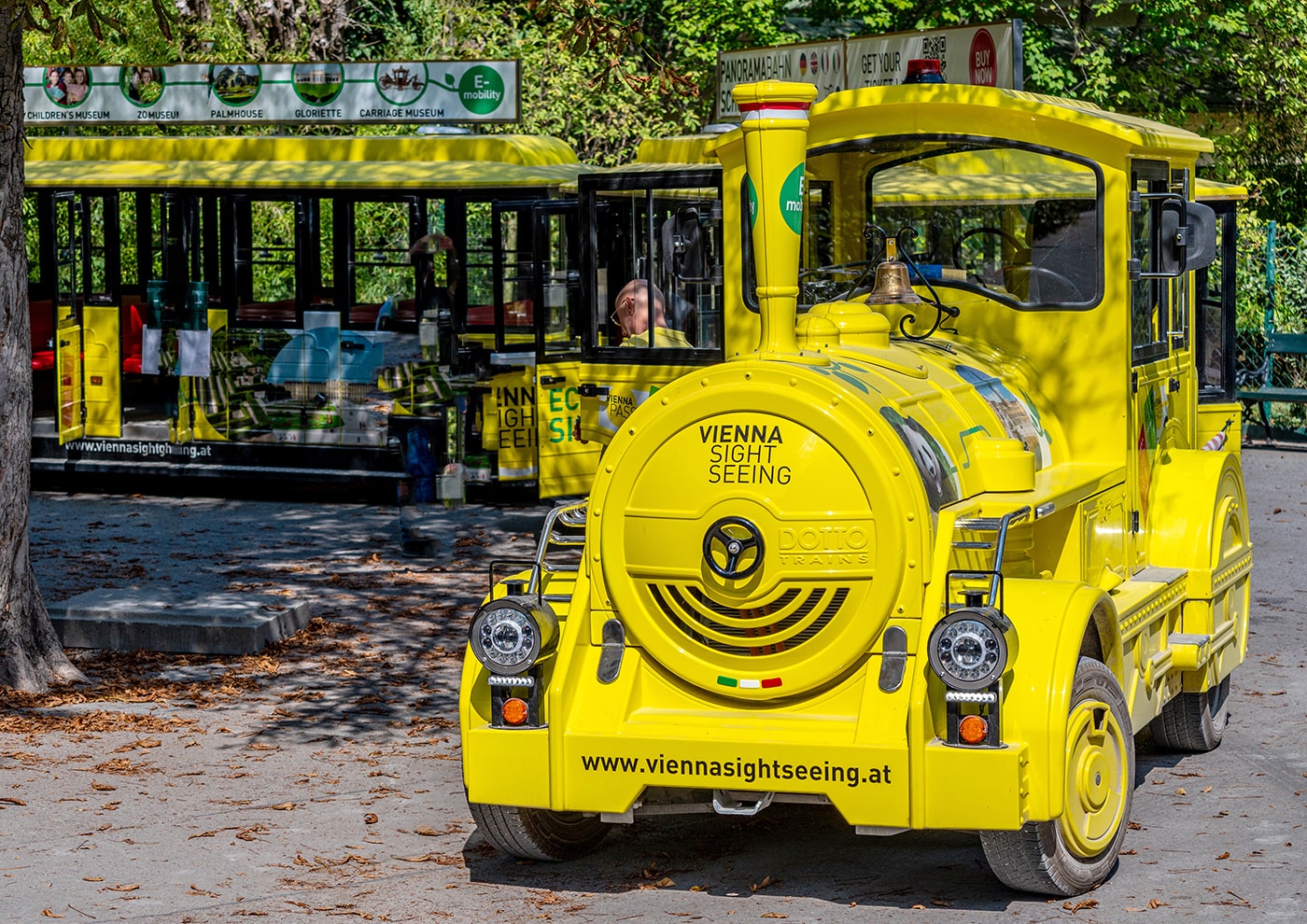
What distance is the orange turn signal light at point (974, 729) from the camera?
5.37 m

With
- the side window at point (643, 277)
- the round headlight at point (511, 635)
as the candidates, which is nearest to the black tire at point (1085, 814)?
the round headlight at point (511, 635)

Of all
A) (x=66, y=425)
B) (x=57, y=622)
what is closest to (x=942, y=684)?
(x=57, y=622)

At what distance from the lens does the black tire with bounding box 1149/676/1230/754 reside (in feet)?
25.4

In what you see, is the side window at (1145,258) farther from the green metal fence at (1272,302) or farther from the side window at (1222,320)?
the green metal fence at (1272,302)

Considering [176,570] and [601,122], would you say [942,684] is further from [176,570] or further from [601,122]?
[601,122]

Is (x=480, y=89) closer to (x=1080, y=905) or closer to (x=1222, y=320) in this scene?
(x=1222, y=320)

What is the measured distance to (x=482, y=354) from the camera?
14875 mm

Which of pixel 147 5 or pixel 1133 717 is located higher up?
pixel 147 5

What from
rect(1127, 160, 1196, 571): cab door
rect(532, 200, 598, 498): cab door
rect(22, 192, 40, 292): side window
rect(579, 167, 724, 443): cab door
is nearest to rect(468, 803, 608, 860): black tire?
rect(1127, 160, 1196, 571): cab door

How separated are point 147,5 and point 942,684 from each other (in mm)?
18418

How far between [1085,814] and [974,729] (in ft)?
2.26

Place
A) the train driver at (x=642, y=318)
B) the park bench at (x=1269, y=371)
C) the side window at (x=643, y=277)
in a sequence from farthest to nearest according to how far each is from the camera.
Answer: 1. the park bench at (x=1269, y=371)
2. the train driver at (x=642, y=318)
3. the side window at (x=643, y=277)

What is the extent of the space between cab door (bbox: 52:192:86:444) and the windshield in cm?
998

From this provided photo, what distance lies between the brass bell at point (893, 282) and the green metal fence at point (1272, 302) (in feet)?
44.8
